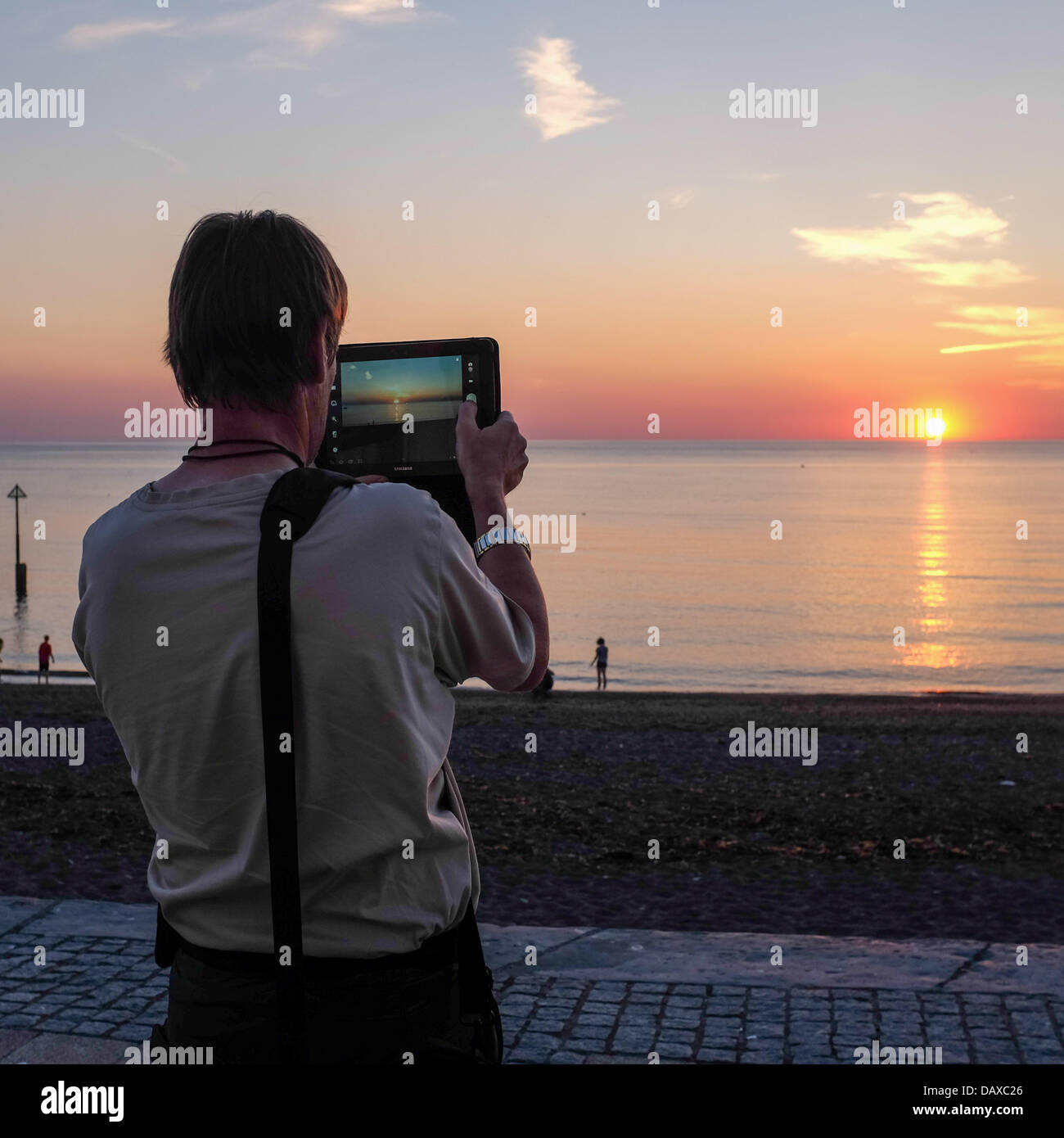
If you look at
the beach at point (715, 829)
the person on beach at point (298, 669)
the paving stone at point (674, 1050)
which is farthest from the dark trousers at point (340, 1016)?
the beach at point (715, 829)

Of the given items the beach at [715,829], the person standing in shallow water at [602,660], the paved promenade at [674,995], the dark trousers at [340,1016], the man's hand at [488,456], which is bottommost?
the person standing in shallow water at [602,660]

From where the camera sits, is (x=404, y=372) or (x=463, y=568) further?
(x=404, y=372)

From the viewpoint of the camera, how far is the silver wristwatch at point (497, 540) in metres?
→ 2.02

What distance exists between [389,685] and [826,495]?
173780mm

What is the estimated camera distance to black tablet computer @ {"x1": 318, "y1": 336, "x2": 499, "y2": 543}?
2285 millimetres

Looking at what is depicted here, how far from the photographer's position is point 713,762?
53.3ft

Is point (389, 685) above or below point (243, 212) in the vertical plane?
below

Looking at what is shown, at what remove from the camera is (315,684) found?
5.82 ft

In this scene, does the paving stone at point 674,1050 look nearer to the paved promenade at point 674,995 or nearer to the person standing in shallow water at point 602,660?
the paved promenade at point 674,995

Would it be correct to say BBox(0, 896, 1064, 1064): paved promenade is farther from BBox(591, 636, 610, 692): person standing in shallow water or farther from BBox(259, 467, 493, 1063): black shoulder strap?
BBox(591, 636, 610, 692): person standing in shallow water
